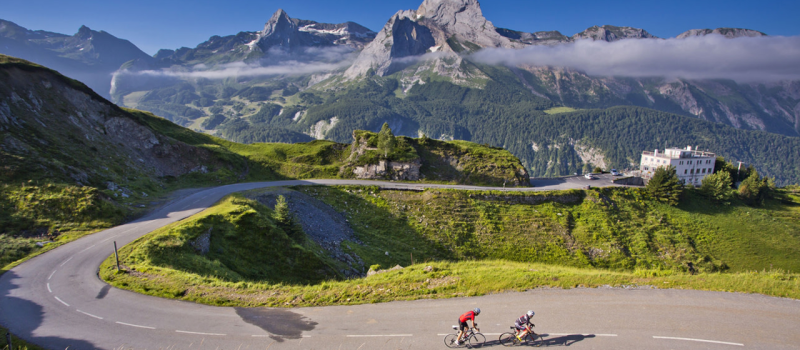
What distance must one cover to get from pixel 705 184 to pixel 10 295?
307 ft

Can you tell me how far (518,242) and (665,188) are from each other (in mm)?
35034

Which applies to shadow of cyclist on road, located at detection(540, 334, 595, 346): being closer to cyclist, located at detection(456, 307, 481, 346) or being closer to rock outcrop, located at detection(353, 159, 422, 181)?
cyclist, located at detection(456, 307, 481, 346)

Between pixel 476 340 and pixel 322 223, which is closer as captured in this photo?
pixel 476 340

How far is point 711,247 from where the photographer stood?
49.8 m

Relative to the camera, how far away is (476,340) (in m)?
14.3

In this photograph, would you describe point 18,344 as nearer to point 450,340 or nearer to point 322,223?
point 450,340

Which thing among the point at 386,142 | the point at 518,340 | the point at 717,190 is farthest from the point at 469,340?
the point at 717,190

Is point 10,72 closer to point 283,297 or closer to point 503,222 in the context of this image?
point 283,297

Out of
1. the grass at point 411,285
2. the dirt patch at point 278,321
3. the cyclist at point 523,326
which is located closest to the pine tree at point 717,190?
the grass at point 411,285

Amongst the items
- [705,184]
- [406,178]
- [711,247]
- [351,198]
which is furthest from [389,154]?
[705,184]

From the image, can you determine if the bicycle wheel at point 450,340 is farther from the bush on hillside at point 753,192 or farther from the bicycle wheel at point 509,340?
the bush on hillside at point 753,192

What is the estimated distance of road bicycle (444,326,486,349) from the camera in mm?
14008

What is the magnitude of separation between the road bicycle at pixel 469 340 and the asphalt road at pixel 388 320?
42 cm

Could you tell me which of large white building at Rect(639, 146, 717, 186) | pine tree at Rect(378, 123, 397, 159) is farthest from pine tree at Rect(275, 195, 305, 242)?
large white building at Rect(639, 146, 717, 186)
